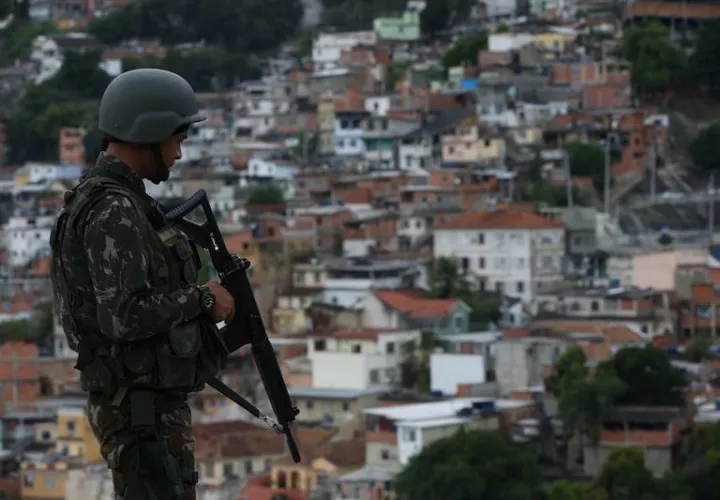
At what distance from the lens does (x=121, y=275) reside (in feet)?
15.4

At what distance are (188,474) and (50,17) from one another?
67370mm

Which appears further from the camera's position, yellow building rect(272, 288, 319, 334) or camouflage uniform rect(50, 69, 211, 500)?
yellow building rect(272, 288, 319, 334)

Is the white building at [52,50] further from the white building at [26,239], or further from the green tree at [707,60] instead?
the green tree at [707,60]

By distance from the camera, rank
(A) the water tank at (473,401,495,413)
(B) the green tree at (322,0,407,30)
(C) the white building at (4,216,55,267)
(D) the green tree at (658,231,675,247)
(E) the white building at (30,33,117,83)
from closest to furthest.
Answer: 1. (A) the water tank at (473,401,495,413)
2. (D) the green tree at (658,231,675,247)
3. (C) the white building at (4,216,55,267)
4. (E) the white building at (30,33,117,83)
5. (B) the green tree at (322,0,407,30)

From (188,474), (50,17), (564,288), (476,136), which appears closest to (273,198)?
(476,136)

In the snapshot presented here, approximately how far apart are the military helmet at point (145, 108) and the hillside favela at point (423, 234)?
15.0 meters

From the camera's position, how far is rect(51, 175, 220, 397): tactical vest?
477 cm

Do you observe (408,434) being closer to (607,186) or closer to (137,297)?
(607,186)

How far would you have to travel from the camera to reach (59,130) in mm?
56188

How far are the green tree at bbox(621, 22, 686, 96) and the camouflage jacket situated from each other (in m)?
46.9

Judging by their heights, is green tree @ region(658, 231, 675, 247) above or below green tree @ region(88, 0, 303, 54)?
below

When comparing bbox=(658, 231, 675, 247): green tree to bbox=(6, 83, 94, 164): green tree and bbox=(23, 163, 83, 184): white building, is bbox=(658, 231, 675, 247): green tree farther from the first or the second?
bbox=(6, 83, 94, 164): green tree

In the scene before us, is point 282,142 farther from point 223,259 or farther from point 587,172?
point 223,259

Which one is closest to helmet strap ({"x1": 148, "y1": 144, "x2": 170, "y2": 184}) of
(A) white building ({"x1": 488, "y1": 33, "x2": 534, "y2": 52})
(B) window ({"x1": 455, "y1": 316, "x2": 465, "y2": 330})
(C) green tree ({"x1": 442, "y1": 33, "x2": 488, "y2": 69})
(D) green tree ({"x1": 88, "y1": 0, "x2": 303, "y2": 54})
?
(B) window ({"x1": 455, "y1": 316, "x2": 465, "y2": 330})
